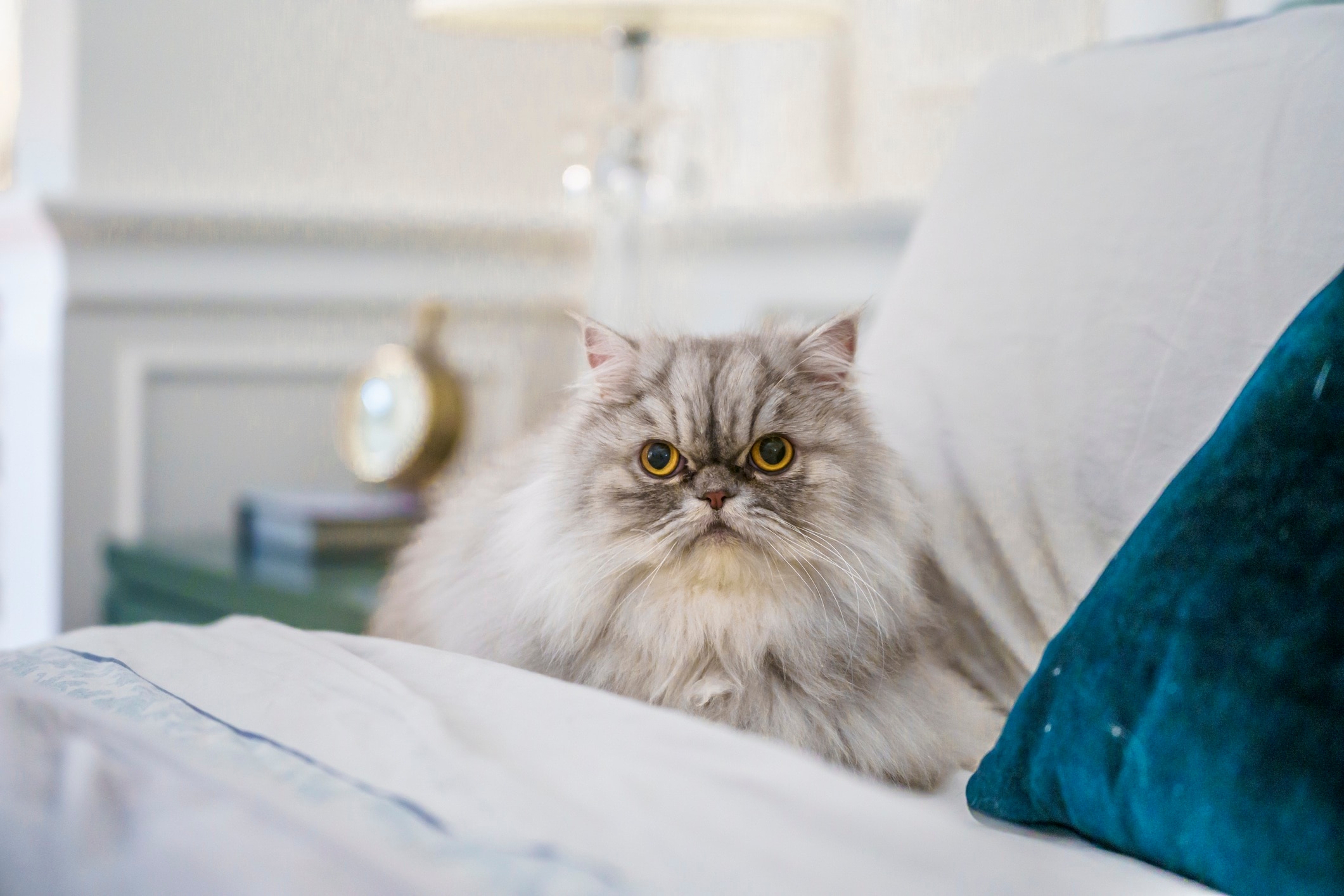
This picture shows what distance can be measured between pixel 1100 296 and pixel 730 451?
0.38 m

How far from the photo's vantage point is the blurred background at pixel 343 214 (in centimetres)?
240

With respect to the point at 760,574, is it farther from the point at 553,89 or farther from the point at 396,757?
the point at 553,89

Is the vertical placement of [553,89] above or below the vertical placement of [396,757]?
above

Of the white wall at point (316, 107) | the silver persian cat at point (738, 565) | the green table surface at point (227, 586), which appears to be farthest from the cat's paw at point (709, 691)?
the white wall at point (316, 107)

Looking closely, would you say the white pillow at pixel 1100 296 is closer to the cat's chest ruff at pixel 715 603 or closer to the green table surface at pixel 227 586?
the cat's chest ruff at pixel 715 603

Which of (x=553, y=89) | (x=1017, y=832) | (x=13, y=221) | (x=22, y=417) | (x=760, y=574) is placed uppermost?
(x=553, y=89)

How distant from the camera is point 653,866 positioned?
51 centimetres

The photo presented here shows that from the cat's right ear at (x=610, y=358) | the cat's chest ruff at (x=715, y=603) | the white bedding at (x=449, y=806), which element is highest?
the cat's right ear at (x=610, y=358)

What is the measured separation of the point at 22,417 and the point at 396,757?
7.69ft

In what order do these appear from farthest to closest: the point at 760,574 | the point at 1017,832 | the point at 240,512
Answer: the point at 240,512
the point at 760,574
the point at 1017,832

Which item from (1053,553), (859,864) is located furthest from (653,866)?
(1053,553)

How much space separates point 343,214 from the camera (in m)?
2.64

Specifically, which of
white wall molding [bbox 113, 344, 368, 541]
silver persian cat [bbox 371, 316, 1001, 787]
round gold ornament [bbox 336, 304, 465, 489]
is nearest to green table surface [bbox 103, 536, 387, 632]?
white wall molding [bbox 113, 344, 368, 541]

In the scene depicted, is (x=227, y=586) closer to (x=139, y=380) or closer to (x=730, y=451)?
(x=139, y=380)
